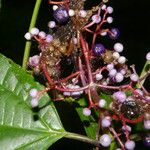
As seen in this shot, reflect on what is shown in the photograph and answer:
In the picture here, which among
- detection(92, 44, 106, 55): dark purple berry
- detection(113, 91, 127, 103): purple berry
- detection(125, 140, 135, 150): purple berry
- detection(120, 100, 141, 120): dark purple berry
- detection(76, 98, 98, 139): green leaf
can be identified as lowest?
detection(125, 140, 135, 150): purple berry

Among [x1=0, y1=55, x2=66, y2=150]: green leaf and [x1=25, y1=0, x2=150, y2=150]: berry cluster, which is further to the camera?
[x1=0, y1=55, x2=66, y2=150]: green leaf

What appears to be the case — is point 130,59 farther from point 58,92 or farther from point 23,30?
point 58,92

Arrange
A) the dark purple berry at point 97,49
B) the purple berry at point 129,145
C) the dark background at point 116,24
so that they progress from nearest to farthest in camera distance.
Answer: the purple berry at point 129,145, the dark purple berry at point 97,49, the dark background at point 116,24

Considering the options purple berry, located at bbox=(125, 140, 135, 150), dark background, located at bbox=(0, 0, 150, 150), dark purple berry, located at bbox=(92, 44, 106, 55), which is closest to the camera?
purple berry, located at bbox=(125, 140, 135, 150)

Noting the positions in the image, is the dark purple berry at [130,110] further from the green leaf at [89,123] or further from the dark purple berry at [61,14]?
the dark purple berry at [61,14]

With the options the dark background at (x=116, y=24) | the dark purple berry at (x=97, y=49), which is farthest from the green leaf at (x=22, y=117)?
the dark background at (x=116, y=24)

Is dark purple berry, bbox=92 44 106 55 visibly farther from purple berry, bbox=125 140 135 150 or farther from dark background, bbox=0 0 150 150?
dark background, bbox=0 0 150 150

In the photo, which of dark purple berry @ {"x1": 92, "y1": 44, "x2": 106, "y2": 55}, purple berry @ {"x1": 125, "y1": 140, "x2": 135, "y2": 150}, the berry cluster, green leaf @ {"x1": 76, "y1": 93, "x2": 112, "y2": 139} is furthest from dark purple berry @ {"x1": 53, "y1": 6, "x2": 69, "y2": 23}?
purple berry @ {"x1": 125, "y1": 140, "x2": 135, "y2": 150}
